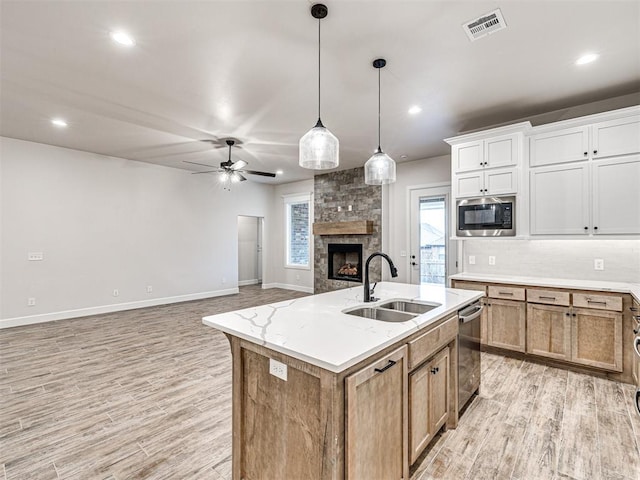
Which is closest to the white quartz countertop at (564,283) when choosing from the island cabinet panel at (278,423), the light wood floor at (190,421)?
the light wood floor at (190,421)

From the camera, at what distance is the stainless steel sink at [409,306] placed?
232 centimetres

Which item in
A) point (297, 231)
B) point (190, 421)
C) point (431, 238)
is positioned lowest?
point (190, 421)

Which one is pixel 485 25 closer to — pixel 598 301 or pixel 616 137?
pixel 616 137

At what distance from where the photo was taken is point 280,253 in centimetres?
878

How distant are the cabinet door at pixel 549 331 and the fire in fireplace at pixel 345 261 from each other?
12.0 ft

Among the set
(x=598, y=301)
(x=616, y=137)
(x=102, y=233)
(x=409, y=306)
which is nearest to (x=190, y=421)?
(x=409, y=306)

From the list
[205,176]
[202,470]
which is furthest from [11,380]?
[205,176]

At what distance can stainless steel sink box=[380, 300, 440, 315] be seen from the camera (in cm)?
232

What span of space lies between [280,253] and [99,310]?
428 cm

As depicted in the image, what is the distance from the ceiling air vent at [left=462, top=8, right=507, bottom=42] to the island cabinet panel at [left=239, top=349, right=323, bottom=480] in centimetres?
257

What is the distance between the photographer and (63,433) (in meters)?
2.27

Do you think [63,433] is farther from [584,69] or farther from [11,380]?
[584,69]

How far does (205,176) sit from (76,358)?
15.0 ft

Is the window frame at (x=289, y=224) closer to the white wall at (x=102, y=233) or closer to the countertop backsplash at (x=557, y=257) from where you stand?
the white wall at (x=102, y=233)
